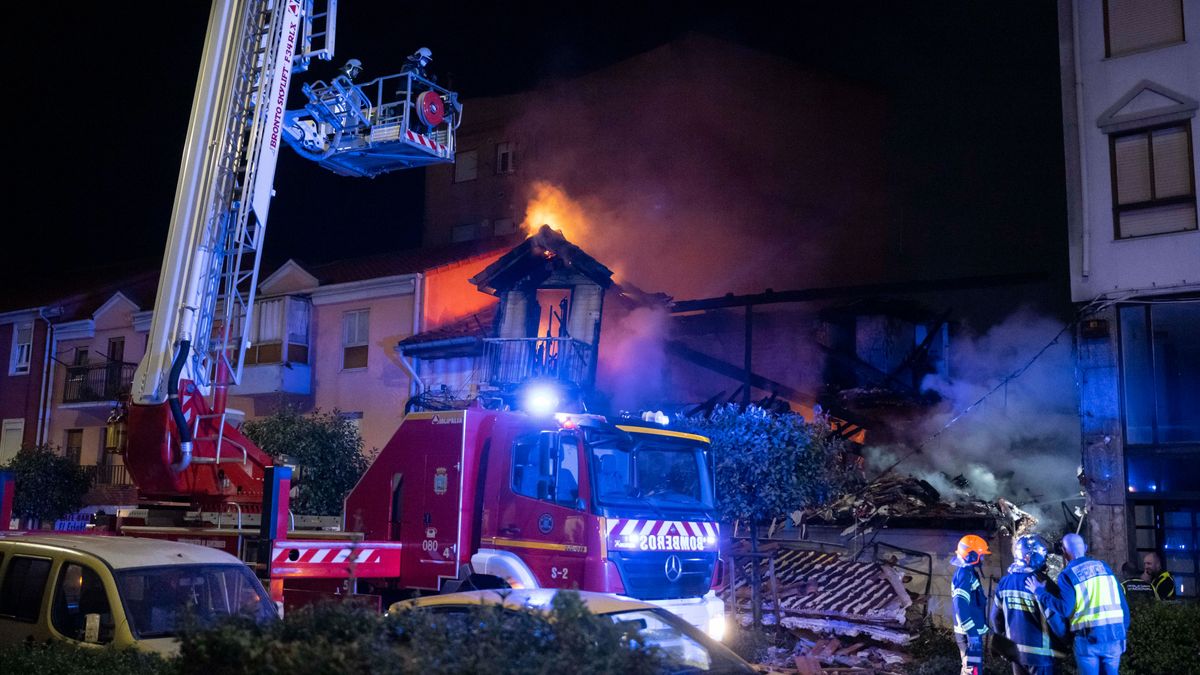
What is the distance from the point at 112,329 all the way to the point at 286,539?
24476 mm

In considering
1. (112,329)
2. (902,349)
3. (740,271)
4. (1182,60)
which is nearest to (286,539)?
(1182,60)

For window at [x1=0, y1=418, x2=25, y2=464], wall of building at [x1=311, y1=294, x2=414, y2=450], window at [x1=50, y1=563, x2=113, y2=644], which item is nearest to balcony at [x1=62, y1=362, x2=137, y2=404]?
window at [x1=0, y1=418, x2=25, y2=464]

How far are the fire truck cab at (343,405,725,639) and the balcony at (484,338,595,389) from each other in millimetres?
10691

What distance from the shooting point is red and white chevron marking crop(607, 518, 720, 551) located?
9617 millimetres

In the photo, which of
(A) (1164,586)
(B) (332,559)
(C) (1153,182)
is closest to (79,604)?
(B) (332,559)

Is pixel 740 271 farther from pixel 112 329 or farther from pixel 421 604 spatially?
pixel 421 604

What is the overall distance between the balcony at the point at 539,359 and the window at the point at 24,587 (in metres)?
13.9

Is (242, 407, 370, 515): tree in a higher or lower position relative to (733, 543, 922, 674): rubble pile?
higher

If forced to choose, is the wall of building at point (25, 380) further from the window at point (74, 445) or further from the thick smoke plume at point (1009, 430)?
the thick smoke plume at point (1009, 430)

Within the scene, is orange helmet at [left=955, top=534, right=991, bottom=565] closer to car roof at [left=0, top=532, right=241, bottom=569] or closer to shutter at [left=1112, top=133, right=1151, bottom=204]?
car roof at [left=0, top=532, right=241, bottom=569]

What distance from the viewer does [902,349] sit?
23219 mm

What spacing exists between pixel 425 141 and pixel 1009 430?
12033mm

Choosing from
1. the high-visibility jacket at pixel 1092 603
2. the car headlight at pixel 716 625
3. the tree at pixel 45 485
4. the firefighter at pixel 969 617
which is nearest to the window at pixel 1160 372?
the firefighter at pixel 969 617

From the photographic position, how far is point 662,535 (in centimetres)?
997
